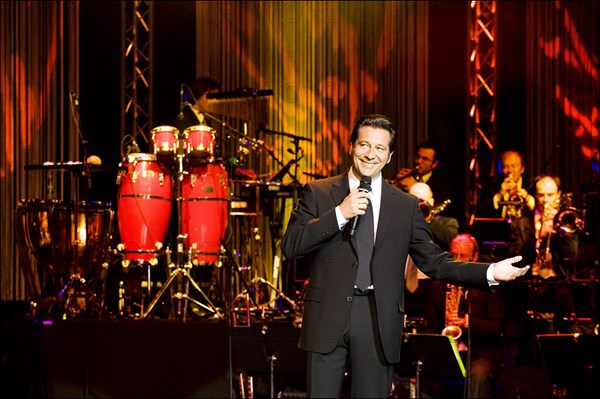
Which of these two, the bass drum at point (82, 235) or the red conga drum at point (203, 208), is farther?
the red conga drum at point (203, 208)

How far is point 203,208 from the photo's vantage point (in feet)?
24.1

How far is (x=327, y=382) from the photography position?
3535mm

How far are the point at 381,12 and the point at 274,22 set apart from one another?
1290 millimetres

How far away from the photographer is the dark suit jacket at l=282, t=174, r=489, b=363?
11.6 feet

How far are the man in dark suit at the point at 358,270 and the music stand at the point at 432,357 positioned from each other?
224 centimetres

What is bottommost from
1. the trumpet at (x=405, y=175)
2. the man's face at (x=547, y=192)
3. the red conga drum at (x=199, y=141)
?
the man's face at (x=547, y=192)

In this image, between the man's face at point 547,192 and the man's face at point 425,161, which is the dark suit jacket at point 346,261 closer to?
the man's face at point 547,192

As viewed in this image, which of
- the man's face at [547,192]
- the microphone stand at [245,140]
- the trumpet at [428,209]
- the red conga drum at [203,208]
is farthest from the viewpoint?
the man's face at [547,192]

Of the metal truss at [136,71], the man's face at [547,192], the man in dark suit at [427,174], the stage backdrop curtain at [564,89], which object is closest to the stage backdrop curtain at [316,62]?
the metal truss at [136,71]

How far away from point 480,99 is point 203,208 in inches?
155

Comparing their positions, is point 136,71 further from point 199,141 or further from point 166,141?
point 199,141

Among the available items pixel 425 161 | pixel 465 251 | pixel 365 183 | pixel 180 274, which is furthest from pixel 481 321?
pixel 365 183

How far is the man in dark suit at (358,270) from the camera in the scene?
3.53 meters

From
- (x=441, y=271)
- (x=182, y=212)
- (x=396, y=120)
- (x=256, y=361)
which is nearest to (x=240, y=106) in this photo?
(x=182, y=212)
